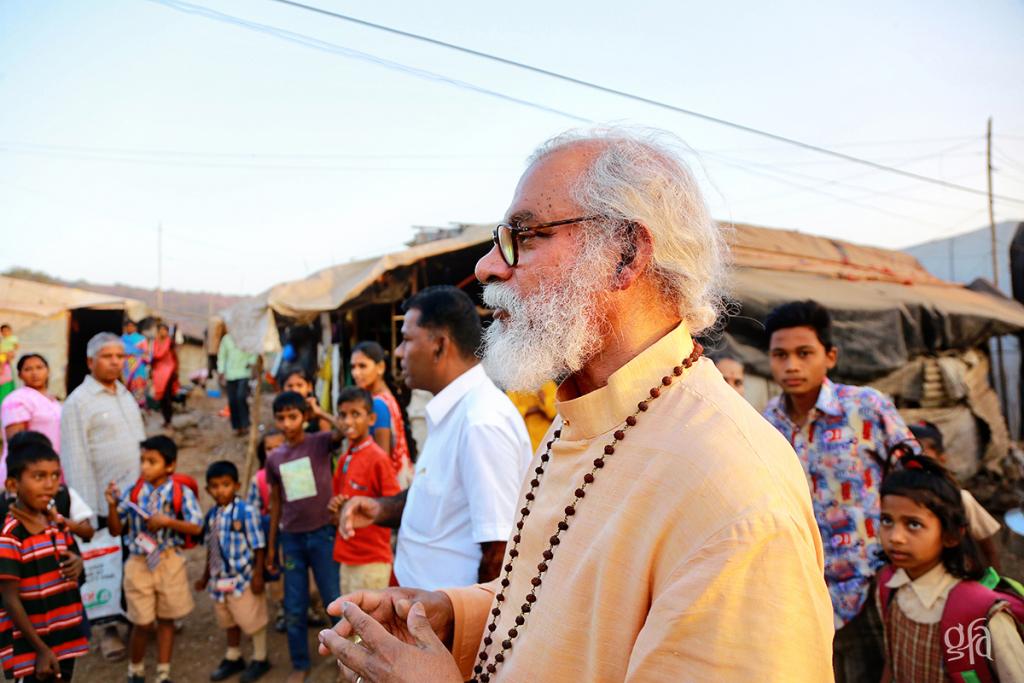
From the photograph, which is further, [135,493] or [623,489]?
[135,493]

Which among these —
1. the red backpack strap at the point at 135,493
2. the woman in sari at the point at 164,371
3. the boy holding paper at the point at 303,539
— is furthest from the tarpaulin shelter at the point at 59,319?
the boy holding paper at the point at 303,539

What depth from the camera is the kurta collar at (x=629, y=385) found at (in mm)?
1224

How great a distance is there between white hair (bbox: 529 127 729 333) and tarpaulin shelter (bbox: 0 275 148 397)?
48.6 ft

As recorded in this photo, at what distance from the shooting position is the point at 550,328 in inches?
53.5

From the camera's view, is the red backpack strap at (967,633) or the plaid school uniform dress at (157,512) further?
the plaid school uniform dress at (157,512)

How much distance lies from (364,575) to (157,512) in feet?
4.91

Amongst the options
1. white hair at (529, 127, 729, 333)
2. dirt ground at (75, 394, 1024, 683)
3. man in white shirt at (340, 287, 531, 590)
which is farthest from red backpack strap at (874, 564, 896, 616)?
dirt ground at (75, 394, 1024, 683)

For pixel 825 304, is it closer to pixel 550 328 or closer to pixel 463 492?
pixel 463 492

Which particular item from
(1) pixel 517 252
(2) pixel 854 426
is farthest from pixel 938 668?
(1) pixel 517 252

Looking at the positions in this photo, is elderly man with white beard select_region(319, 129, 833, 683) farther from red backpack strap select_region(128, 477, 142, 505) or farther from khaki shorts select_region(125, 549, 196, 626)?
red backpack strap select_region(128, 477, 142, 505)

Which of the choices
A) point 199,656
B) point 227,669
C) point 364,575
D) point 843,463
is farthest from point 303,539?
point 843,463

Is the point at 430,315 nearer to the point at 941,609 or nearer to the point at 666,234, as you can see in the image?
the point at 666,234

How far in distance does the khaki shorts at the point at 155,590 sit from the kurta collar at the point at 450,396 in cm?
272

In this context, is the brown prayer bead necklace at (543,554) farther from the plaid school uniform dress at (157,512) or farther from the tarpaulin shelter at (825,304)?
the tarpaulin shelter at (825,304)
